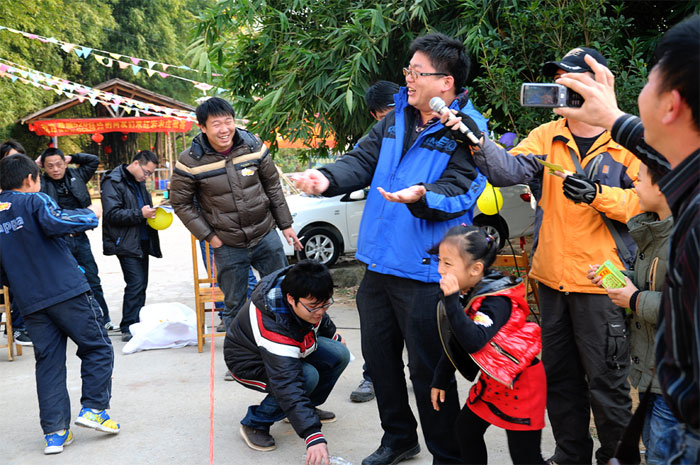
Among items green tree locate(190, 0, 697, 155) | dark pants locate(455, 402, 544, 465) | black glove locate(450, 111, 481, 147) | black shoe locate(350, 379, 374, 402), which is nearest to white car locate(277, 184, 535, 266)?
green tree locate(190, 0, 697, 155)

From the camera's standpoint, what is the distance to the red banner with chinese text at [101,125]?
79.2ft

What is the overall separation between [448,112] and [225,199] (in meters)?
2.48

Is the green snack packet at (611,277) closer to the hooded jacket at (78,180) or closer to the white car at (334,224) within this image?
the hooded jacket at (78,180)

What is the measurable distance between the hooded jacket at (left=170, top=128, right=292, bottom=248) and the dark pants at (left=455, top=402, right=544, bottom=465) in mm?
2502

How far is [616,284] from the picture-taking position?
2.61 m

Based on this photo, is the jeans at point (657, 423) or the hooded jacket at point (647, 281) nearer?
the jeans at point (657, 423)

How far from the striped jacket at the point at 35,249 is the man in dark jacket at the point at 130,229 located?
91.4 inches

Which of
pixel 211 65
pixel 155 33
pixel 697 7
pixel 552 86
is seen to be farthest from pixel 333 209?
pixel 155 33

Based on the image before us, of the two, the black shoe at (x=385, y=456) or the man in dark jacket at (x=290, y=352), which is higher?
the man in dark jacket at (x=290, y=352)

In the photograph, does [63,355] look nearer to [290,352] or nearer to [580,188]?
[290,352]

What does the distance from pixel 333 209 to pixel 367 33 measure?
3.90m

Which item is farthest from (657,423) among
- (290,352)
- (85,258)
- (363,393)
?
(85,258)

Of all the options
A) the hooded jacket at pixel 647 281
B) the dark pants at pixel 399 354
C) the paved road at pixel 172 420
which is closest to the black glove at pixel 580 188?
the hooded jacket at pixel 647 281

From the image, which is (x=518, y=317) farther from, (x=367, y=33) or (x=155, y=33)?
(x=155, y=33)
